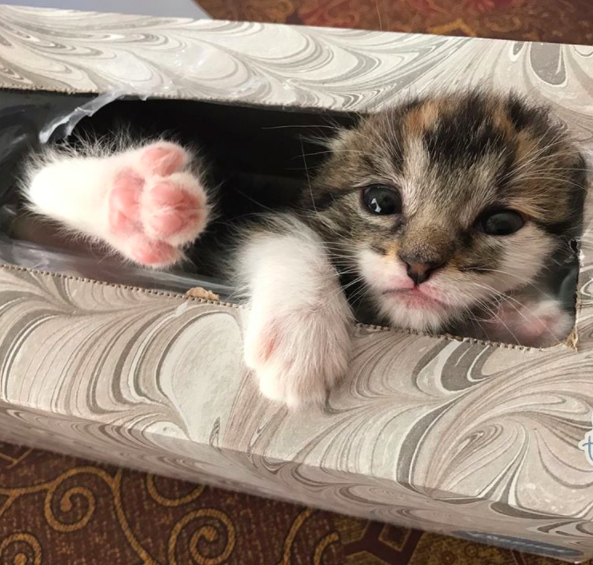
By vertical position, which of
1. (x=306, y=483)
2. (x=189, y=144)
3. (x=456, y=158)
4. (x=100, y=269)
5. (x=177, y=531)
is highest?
(x=456, y=158)

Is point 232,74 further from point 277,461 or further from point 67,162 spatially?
point 277,461

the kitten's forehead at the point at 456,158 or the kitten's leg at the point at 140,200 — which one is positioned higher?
the kitten's forehead at the point at 456,158

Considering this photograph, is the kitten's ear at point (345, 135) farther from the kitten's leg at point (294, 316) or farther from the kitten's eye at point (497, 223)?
the kitten's eye at point (497, 223)

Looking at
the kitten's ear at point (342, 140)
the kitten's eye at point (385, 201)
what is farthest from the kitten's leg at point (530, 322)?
the kitten's ear at point (342, 140)

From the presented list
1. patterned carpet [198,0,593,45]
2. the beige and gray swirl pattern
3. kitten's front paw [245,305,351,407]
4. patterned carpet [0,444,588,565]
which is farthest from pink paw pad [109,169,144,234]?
patterned carpet [198,0,593,45]

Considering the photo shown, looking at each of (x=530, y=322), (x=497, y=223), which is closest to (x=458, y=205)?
(x=497, y=223)

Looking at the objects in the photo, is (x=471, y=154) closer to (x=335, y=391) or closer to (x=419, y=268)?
(x=419, y=268)

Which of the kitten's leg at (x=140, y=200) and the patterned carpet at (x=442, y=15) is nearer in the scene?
the kitten's leg at (x=140, y=200)
